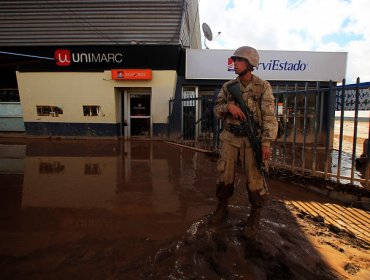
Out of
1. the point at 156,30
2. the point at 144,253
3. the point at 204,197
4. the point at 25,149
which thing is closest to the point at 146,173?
the point at 204,197

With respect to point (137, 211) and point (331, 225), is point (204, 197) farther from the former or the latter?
point (331, 225)

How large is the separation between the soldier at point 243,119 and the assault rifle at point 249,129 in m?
0.04

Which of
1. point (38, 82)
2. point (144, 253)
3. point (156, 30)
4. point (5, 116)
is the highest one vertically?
point (156, 30)

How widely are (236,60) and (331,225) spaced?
2269 millimetres

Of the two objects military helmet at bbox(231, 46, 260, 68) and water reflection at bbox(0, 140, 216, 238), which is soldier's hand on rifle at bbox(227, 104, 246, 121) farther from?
water reflection at bbox(0, 140, 216, 238)

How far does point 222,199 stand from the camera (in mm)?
3652

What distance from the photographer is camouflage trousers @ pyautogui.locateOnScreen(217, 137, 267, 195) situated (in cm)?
340

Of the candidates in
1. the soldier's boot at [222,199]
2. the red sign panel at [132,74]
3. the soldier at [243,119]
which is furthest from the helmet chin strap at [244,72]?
the red sign panel at [132,74]

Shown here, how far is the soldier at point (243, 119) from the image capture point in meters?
3.30

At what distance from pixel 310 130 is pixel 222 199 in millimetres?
10551

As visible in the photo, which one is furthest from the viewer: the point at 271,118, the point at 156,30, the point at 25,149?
the point at 156,30

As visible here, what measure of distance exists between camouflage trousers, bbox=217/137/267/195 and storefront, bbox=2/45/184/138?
9.53m

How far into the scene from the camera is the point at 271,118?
3293 mm

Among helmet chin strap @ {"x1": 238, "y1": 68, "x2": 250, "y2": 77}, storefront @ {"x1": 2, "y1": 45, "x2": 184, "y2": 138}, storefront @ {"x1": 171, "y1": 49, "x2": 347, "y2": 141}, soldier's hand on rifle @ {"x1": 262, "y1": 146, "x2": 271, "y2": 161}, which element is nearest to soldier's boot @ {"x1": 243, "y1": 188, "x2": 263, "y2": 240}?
soldier's hand on rifle @ {"x1": 262, "y1": 146, "x2": 271, "y2": 161}
